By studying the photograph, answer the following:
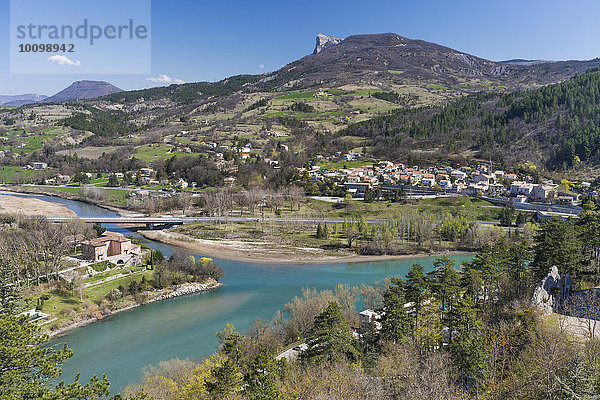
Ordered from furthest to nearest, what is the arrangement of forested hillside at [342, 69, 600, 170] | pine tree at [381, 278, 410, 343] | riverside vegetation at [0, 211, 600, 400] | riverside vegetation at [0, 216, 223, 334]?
forested hillside at [342, 69, 600, 170] < riverside vegetation at [0, 216, 223, 334] < pine tree at [381, 278, 410, 343] < riverside vegetation at [0, 211, 600, 400]

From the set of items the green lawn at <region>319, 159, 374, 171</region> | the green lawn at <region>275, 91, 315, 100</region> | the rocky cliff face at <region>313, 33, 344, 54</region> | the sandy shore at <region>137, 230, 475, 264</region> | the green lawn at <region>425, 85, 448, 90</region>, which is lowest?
the sandy shore at <region>137, 230, 475, 264</region>

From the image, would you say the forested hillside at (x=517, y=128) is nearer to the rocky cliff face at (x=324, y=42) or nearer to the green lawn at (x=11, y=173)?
the green lawn at (x=11, y=173)

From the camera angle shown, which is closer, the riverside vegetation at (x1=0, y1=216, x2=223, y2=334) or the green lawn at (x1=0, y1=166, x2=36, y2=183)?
the riverside vegetation at (x1=0, y1=216, x2=223, y2=334)

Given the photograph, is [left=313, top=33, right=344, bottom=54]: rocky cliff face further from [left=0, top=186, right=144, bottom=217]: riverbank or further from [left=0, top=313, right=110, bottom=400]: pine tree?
[left=0, top=313, right=110, bottom=400]: pine tree

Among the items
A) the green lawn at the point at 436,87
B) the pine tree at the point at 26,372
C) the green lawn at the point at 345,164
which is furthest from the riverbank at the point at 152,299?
the green lawn at the point at 436,87

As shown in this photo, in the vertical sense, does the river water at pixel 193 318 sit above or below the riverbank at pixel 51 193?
below

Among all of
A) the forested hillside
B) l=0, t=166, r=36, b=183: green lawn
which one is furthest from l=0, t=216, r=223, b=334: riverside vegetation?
the forested hillside
